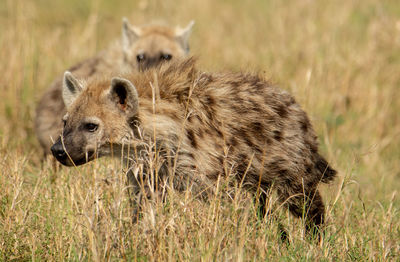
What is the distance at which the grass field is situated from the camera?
320 cm

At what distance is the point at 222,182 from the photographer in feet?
11.9

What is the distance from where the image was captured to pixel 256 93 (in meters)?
3.95

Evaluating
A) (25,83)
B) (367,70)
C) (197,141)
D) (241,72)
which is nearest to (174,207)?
(197,141)

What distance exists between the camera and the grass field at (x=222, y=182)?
10.5 ft

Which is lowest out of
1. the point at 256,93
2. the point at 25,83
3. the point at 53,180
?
the point at 53,180

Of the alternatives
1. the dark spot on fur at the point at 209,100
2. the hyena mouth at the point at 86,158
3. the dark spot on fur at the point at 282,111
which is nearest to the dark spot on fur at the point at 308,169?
the dark spot on fur at the point at 282,111

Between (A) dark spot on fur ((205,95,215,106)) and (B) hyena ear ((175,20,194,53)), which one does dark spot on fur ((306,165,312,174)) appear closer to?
(A) dark spot on fur ((205,95,215,106))

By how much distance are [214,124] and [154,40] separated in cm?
354

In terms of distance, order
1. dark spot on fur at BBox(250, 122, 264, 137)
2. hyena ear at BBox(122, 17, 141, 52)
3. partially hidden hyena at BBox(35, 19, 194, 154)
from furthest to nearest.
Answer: hyena ear at BBox(122, 17, 141, 52), partially hidden hyena at BBox(35, 19, 194, 154), dark spot on fur at BBox(250, 122, 264, 137)

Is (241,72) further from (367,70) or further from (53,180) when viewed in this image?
(367,70)

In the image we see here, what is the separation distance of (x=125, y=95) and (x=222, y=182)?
0.82 meters

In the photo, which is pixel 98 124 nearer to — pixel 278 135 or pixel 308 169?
pixel 278 135

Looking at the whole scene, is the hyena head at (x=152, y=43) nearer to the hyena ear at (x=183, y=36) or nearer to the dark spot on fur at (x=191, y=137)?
the hyena ear at (x=183, y=36)

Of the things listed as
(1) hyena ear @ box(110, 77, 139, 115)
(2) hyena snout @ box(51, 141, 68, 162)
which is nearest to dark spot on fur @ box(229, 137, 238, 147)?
(1) hyena ear @ box(110, 77, 139, 115)
